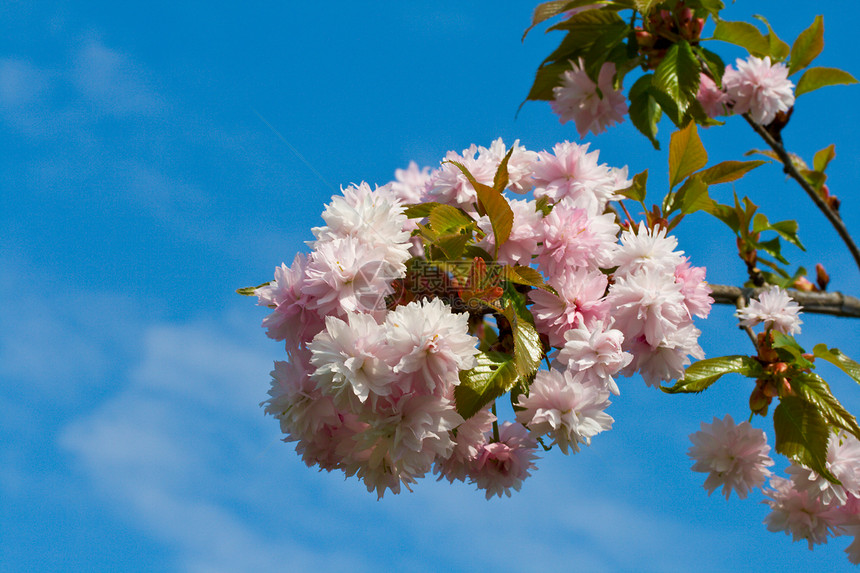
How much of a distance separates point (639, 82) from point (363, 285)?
1271 millimetres

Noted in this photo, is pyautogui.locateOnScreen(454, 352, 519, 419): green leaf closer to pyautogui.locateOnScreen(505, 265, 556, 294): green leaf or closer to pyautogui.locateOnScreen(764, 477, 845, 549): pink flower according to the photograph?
pyautogui.locateOnScreen(505, 265, 556, 294): green leaf

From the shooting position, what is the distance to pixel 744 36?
7.06 ft

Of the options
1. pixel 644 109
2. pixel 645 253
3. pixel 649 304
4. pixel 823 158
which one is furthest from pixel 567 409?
pixel 823 158

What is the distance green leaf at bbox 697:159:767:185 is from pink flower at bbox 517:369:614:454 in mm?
909

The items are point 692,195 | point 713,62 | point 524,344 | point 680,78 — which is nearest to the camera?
point 524,344

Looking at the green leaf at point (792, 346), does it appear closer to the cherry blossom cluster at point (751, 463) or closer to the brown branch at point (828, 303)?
the cherry blossom cluster at point (751, 463)

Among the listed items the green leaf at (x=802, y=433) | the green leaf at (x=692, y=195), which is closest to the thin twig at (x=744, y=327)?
the green leaf at (x=802, y=433)

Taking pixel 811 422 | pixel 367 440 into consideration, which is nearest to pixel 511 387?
pixel 367 440

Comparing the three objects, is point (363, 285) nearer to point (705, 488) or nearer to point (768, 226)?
point (705, 488)

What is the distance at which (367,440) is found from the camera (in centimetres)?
131

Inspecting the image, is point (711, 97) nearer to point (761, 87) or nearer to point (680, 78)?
point (761, 87)

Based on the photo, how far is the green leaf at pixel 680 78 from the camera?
6.23 feet

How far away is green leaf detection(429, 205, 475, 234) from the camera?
1.44 metres

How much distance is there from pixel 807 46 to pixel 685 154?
0.92m
